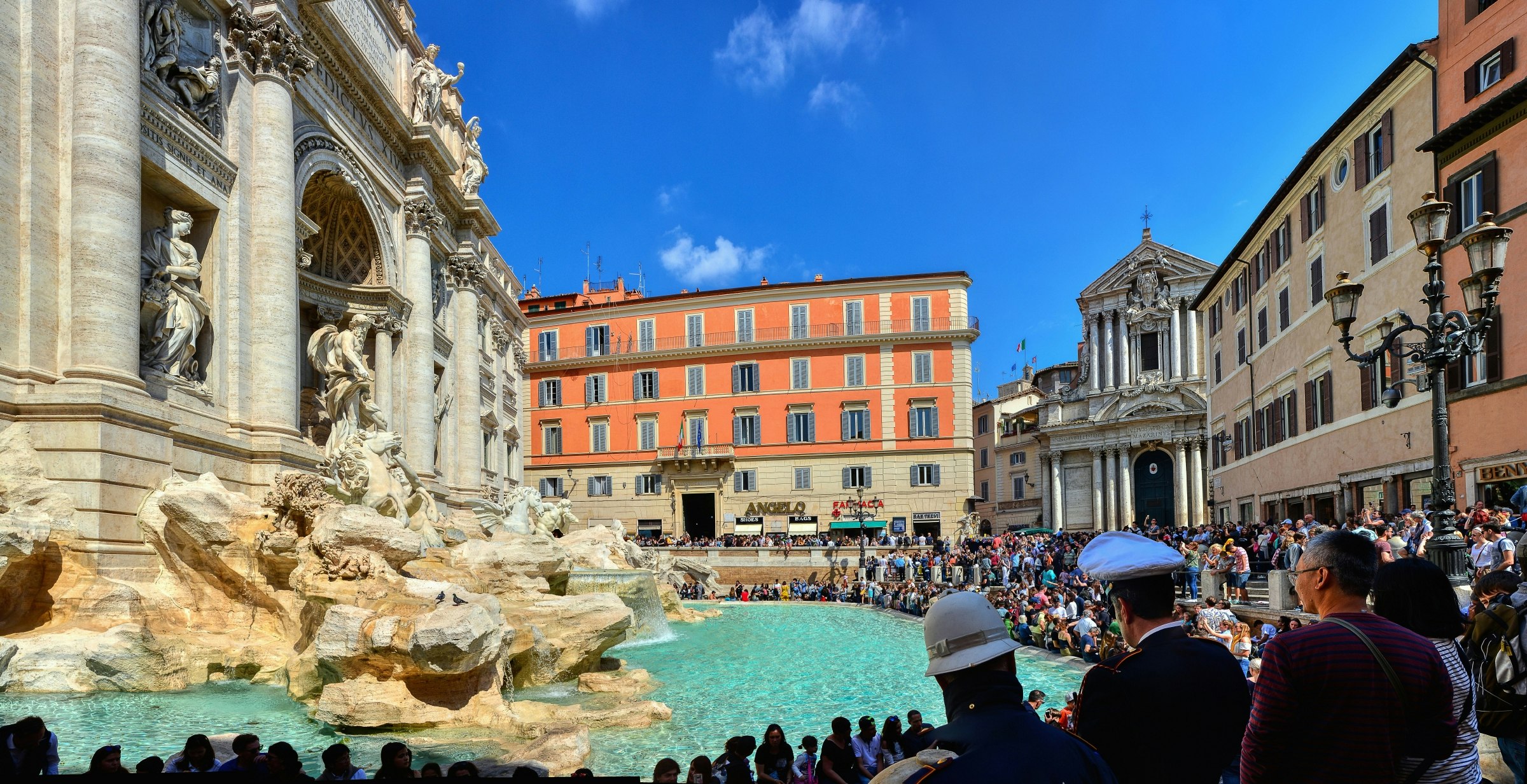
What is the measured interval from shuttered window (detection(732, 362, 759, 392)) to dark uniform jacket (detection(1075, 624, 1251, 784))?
43.4 metres

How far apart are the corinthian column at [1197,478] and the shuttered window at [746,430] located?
19.9m

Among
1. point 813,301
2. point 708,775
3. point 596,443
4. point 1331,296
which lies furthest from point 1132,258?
point 708,775

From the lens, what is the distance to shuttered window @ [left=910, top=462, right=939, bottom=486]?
43594mm

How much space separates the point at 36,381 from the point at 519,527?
41.9ft

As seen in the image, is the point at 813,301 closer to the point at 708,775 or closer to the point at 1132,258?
the point at 1132,258

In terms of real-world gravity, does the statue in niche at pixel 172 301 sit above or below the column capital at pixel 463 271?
below

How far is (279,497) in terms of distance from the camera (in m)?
12.9

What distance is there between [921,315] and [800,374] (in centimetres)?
628

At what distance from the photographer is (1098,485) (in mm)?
46406

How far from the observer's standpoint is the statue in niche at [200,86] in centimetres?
1464

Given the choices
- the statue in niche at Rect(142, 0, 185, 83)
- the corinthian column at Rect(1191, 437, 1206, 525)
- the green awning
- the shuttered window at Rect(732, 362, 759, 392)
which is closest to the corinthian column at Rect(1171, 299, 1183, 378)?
the corinthian column at Rect(1191, 437, 1206, 525)

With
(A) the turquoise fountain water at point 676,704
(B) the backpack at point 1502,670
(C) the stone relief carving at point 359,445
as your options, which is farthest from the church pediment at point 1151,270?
(B) the backpack at point 1502,670

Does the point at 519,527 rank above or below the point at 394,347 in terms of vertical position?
below

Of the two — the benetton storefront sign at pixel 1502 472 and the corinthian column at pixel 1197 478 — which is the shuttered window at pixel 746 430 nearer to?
the corinthian column at pixel 1197 478
